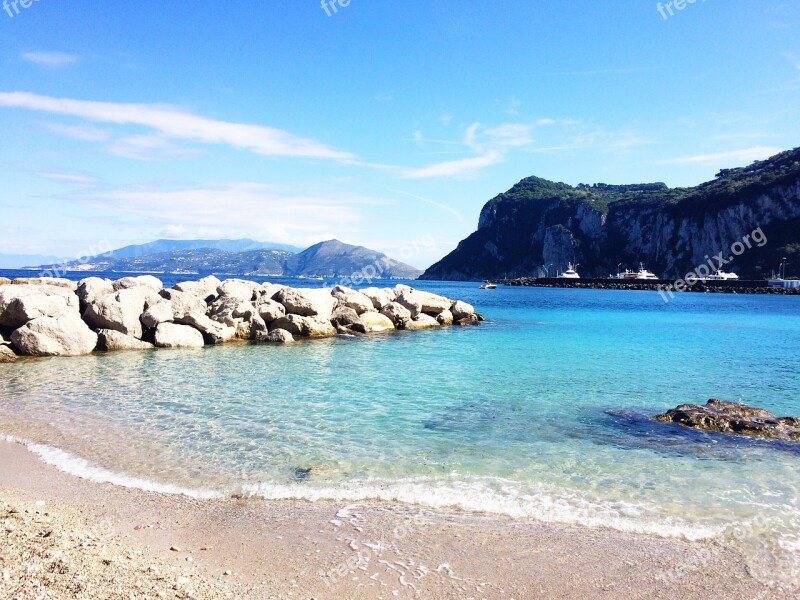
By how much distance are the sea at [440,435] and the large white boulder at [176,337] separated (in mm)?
1793

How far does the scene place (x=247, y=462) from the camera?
877cm

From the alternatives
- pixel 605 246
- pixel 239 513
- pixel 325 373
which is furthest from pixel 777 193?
pixel 239 513

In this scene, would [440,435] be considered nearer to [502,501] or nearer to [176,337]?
[502,501]

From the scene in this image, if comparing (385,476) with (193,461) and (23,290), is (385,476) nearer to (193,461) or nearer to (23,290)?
(193,461)

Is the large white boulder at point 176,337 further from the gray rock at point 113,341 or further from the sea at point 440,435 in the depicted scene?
the sea at point 440,435

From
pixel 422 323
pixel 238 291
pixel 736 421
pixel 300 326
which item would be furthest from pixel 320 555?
pixel 422 323

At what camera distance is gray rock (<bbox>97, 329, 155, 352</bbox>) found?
71.4 feet

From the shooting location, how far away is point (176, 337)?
22984 mm

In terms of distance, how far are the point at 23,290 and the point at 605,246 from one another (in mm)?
181484

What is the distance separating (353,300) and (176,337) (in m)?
11.1

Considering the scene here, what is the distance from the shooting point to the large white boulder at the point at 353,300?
31578 mm

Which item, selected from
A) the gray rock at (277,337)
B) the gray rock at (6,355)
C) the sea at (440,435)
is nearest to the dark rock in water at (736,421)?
the sea at (440,435)

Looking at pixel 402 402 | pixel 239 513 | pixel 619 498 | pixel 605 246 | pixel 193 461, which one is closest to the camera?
pixel 239 513

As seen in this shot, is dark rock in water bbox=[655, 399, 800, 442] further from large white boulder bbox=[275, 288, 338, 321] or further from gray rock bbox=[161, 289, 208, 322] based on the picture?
gray rock bbox=[161, 289, 208, 322]
